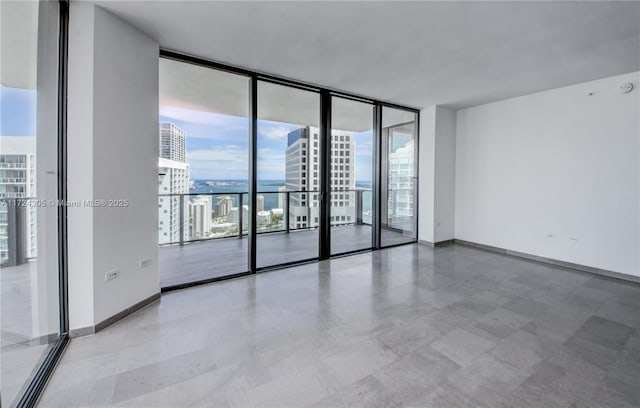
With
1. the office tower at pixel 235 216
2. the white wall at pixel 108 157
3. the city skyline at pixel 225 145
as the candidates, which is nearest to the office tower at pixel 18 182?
the white wall at pixel 108 157

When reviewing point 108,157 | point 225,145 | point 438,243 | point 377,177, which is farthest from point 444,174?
point 108,157

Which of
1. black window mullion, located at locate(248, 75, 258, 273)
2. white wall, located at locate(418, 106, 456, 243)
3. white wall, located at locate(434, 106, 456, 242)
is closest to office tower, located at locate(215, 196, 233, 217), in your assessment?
black window mullion, located at locate(248, 75, 258, 273)

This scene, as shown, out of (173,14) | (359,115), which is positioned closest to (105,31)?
(173,14)

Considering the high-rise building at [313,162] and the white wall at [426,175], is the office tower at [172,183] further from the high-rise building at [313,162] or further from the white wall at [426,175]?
the white wall at [426,175]

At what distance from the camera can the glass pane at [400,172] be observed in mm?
5805

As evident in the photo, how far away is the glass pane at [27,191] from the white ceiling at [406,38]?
0.64 meters

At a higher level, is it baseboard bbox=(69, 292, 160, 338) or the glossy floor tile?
baseboard bbox=(69, 292, 160, 338)

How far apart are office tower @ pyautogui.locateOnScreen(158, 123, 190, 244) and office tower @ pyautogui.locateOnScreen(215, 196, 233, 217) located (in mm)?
561

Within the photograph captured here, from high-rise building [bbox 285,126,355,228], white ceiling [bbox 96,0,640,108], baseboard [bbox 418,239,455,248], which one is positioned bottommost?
baseboard [bbox 418,239,455,248]

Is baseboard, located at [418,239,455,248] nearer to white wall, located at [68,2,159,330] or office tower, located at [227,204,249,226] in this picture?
office tower, located at [227,204,249,226]

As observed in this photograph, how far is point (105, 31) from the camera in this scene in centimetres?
240

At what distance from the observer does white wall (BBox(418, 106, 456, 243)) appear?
215 inches

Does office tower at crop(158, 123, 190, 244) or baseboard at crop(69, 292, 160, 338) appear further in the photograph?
office tower at crop(158, 123, 190, 244)

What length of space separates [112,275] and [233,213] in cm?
321
